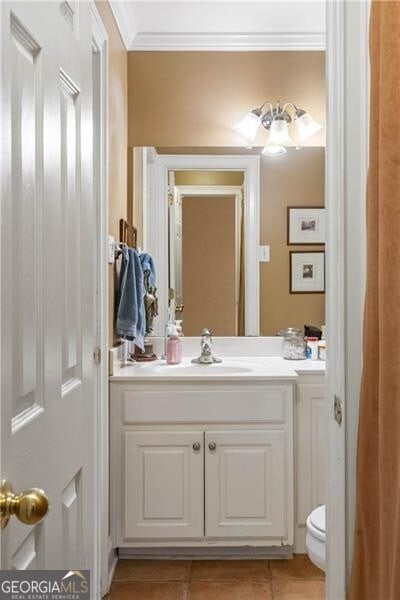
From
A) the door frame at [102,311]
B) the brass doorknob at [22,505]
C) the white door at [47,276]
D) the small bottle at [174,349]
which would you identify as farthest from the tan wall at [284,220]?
the brass doorknob at [22,505]

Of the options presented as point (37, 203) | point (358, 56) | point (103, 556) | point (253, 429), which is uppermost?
point (358, 56)

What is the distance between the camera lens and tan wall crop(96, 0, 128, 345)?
222 centimetres

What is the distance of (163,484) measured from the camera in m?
2.22

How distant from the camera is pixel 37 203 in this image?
0.90m

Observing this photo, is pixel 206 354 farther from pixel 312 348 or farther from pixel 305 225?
pixel 305 225

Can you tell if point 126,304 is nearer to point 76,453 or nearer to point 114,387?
point 114,387

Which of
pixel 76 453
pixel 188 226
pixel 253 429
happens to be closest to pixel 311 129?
pixel 188 226

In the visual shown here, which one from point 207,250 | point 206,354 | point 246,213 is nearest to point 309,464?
point 206,354

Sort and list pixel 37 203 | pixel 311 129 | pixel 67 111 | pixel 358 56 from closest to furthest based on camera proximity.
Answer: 1. pixel 37 203
2. pixel 67 111
3. pixel 358 56
4. pixel 311 129

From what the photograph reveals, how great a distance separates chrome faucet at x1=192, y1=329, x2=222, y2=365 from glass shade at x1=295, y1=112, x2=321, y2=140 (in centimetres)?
126

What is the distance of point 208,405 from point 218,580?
0.77 metres

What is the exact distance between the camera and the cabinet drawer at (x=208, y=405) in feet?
7.29

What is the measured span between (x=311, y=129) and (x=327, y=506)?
6.92 feet

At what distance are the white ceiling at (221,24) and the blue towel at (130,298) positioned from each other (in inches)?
47.3
